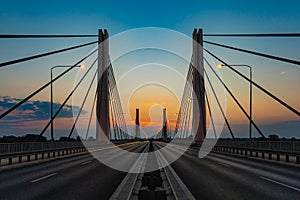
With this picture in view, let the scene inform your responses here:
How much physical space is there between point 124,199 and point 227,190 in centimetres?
441

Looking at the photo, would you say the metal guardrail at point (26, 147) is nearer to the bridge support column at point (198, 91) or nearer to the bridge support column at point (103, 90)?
the bridge support column at point (103, 90)

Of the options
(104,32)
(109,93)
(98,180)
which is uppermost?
(104,32)

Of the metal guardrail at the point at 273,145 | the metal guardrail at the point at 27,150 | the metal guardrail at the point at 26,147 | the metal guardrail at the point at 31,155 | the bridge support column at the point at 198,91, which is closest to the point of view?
the metal guardrail at the point at 31,155

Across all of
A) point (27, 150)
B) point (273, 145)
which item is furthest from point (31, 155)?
point (273, 145)

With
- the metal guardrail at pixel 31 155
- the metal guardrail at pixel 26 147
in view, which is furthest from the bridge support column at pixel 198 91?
the metal guardrail at pixel 26 147

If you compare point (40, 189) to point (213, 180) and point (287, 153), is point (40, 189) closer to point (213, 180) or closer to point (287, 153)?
point (213, 180)

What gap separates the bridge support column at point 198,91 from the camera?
5144 cm

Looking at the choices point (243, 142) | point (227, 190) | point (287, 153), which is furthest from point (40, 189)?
point (243, 142)

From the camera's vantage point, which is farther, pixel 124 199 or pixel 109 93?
pixel 109 93

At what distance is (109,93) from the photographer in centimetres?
5706

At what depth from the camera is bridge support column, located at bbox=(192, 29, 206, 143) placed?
51.4 meters

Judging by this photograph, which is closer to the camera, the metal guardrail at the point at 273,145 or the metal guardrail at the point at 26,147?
the metal guardrail at the point at 26,147

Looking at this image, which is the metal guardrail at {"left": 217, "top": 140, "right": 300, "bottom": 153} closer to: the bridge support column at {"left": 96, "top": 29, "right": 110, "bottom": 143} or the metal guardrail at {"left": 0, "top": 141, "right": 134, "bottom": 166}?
the metal guardrail at {"left": 0, "top": 141, "right": 134, "bottom": 166}

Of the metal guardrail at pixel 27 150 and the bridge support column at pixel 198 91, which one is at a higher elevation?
the bridge support column at pixel 198 91
